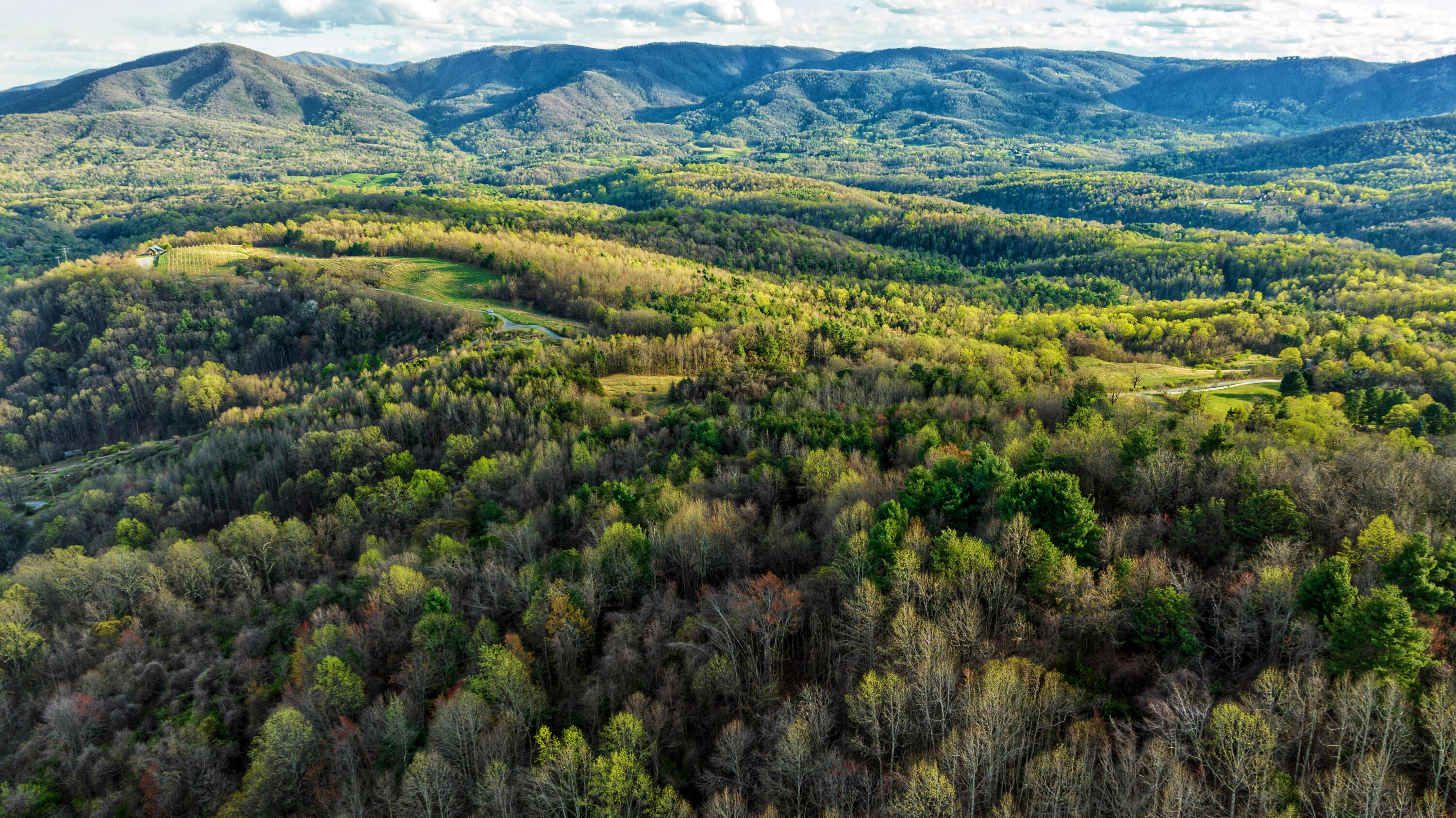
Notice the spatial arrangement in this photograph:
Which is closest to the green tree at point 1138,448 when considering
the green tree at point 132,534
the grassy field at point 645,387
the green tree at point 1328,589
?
the green tree at point 1328,589

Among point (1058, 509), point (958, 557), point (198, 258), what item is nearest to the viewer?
point (958, 557)

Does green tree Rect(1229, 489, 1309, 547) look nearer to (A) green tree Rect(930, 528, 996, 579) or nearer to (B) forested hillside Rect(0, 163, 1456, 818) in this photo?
(B) forested hillside Rect(0, 163, 1456, 818)

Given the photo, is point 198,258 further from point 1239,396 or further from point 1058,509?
point 1239,396

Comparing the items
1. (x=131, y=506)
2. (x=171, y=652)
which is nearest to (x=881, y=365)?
(x=171, y=652)

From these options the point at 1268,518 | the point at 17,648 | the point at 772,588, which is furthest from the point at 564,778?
the point at 17,648

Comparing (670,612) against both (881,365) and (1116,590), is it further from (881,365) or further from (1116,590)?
(881,365)

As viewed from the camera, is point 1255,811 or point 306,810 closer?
point 1255,811
